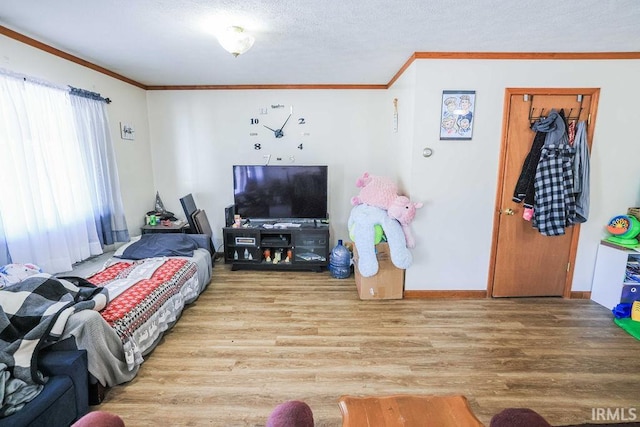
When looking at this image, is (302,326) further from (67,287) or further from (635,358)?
(635,358)

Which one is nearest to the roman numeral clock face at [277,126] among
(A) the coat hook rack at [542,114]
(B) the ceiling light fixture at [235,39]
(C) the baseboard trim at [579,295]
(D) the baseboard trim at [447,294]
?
(B) the ceiling light fixture at [235,39]

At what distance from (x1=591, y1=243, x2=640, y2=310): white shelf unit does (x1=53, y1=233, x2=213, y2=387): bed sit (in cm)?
391

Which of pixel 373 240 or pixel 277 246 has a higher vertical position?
pixel 373 240

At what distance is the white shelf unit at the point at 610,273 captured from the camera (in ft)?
9.04

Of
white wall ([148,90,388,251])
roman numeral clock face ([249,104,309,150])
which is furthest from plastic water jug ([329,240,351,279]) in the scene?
roman numeral clock face ([249,104,309,150])

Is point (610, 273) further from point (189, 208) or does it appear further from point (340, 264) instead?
point (189, 208)

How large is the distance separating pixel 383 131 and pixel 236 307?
2.70 meters

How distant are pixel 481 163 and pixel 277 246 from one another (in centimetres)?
241

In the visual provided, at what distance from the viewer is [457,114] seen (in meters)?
2.81

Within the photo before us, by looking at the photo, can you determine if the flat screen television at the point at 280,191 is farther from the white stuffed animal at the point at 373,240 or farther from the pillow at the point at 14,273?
the pillow at the point at 14,273

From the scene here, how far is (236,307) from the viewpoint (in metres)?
2.91

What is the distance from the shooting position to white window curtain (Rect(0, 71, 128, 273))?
2199 mm

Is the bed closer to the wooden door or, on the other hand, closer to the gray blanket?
the gray blanket

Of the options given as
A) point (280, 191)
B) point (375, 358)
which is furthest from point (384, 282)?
point (280, 191)
